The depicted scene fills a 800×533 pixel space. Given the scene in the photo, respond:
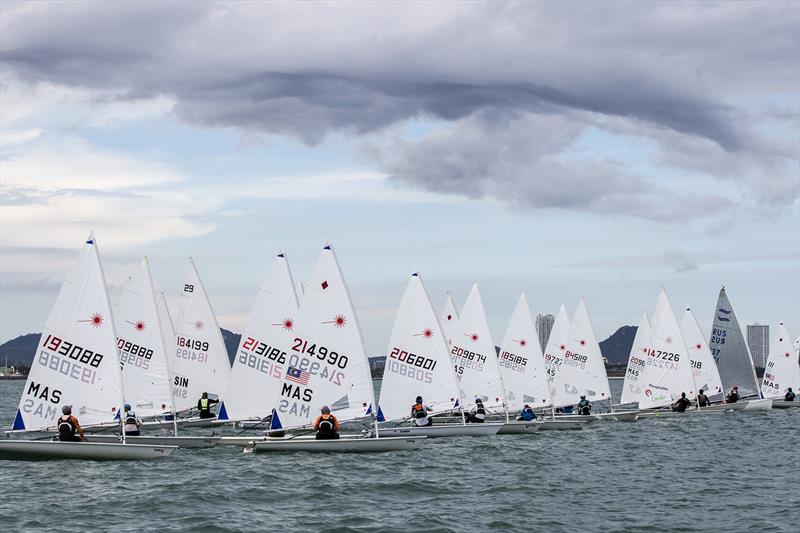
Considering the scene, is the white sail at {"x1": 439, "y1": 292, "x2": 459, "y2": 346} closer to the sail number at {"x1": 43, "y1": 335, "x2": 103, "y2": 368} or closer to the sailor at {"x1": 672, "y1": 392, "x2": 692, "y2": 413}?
the sailor at {"x1": 672, "y1": 392, "x2": 692, "y2": 413}

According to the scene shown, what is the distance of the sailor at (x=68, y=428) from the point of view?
3109 cm

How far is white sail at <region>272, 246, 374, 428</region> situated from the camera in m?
35.5

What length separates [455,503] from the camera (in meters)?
26.7

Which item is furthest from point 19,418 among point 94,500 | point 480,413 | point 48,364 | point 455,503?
point 480,413

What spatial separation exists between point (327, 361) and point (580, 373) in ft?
84.2

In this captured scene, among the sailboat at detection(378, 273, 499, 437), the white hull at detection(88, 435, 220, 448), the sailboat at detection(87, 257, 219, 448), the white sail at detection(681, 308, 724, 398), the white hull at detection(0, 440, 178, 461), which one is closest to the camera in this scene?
the white hull at detection(0, 440, 178, 461)

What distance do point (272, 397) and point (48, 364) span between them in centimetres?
947

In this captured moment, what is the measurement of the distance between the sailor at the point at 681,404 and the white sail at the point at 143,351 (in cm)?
2903

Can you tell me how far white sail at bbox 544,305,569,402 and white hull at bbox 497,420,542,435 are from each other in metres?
9.75

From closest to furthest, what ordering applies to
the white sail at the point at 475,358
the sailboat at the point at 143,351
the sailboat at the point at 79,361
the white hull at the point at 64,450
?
the white hull at the point at 64,450
the sailboat at the point at 79,361
the sailboat at the point at 143,351
the white sail at the point at 475,358

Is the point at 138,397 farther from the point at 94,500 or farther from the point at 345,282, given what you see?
the point at 94,500

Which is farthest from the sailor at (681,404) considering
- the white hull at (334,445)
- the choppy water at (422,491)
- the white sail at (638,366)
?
the white hull at (334,445)

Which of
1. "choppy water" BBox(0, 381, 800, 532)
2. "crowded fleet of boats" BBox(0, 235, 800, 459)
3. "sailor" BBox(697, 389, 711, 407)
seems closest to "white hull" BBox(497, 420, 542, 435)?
"crowded fleet of boats" BBox(0, 235, 800, 459)

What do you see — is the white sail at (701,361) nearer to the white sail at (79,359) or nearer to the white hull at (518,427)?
the white hull at (518,427)
